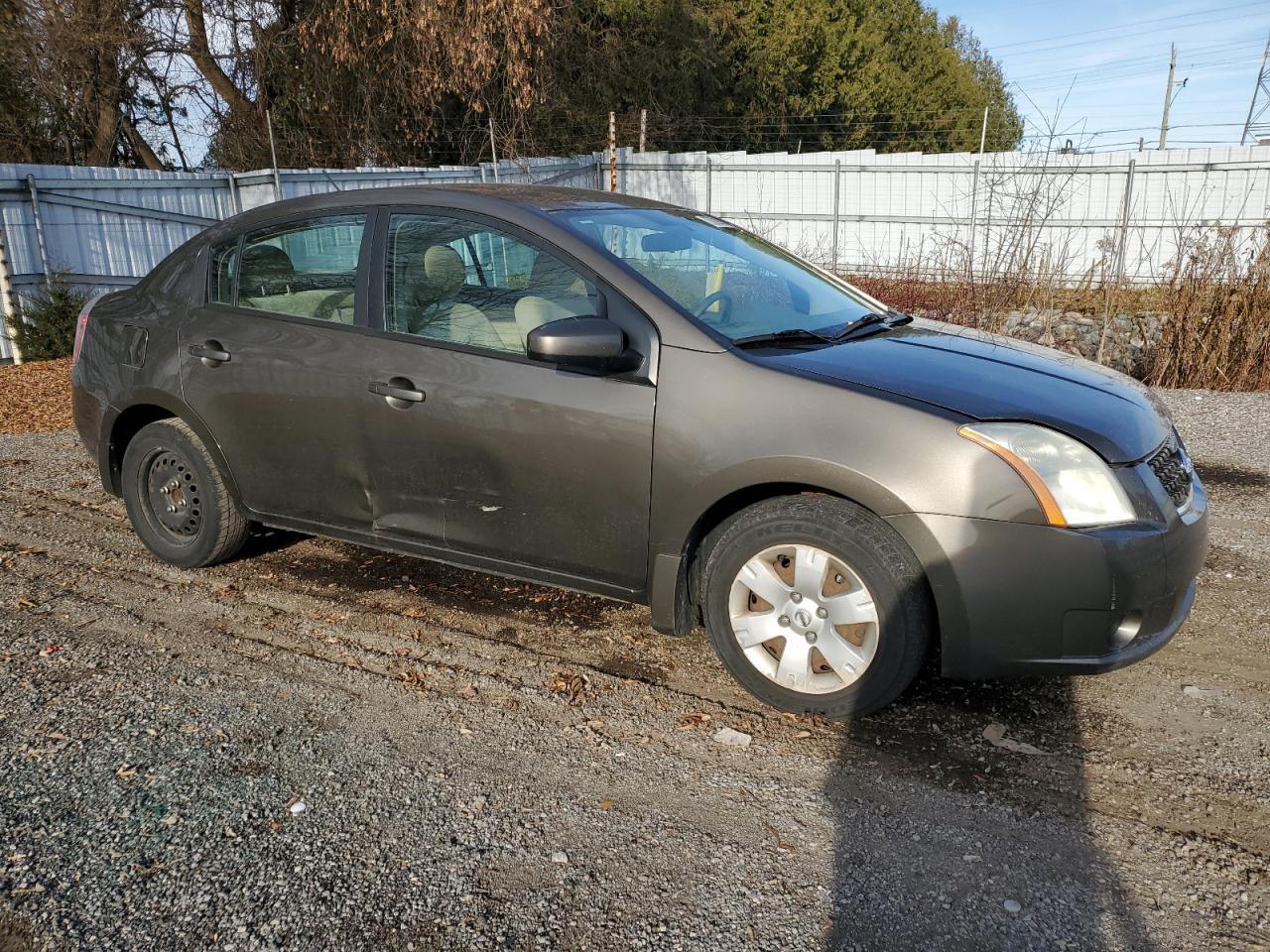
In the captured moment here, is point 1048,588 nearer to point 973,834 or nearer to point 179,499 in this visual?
point 973,834

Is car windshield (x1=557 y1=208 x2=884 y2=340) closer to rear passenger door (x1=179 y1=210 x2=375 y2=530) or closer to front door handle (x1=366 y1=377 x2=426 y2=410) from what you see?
front door handle (x1=366 y1=377 x2=426 y2=410)

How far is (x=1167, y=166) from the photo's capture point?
20469mm

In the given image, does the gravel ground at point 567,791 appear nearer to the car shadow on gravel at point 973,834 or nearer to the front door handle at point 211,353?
the car shadow on gravel at point 973,834

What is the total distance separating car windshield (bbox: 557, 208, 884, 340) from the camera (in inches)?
146

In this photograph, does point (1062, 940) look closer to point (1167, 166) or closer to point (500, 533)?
point (500, 533)

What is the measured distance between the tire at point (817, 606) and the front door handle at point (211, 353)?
234 cm

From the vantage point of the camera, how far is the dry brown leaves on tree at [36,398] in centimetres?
851

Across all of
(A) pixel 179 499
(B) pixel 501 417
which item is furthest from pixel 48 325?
(B) pixel 501 417

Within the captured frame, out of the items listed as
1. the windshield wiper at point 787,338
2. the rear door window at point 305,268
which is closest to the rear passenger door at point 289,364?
the rear door window at point 305,268

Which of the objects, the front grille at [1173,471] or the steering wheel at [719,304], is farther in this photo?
the steering wheel at [719,304]

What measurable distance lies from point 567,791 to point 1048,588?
5.12ft

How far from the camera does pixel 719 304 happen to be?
376 cm

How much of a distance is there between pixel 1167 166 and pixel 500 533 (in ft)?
69.4

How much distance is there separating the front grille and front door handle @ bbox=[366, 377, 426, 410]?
2.58m
